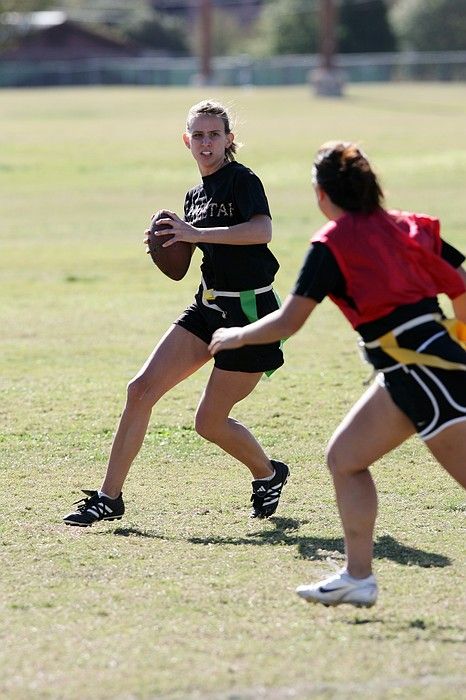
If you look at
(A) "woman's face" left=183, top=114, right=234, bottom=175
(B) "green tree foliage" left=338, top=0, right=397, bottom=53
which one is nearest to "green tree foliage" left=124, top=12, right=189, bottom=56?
(B) "green tree foliage" left=338, top=0, right=397, bottom=53

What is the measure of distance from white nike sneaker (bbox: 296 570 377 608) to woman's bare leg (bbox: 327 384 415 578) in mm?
45

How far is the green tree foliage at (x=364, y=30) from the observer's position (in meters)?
101

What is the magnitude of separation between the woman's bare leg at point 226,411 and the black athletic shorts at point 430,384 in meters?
1.71

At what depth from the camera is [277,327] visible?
523 cm

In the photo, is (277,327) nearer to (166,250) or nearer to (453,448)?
(453,448)

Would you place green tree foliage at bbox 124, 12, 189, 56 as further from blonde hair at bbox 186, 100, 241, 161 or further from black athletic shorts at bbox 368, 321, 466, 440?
black athletic shorts at bbox 368, 321, 466, 440

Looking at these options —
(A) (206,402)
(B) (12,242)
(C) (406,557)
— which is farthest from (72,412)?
(B) (12,242)

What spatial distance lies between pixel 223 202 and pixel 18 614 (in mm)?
→ 2411

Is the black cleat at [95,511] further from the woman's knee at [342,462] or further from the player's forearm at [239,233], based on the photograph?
the woman's knee at [342,462]

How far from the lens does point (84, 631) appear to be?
16.9 ft

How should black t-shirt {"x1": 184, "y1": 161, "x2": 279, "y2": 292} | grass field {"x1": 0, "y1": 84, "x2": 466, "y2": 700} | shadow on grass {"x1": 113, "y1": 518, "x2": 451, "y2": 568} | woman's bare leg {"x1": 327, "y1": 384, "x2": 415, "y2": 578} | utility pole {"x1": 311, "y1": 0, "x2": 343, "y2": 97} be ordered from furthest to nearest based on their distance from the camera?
1. utility pole {"x1": 311, "y1": 0, "x2": 343, "y2": 97}
2. black t-shirt {"x1": 184, "y1": 161, "x2": 279, "y2": 292}
3. shadow on grass {"x1": 113, "y1": 518, "x2": 451, "y2": 568}
4. woman's bare leg {"x1": 327, "y1": 384, "x2": 415, "y2": 578}
5. grass field {"x1": 0, "y1": 84, "x2": 466, "y2": 700}

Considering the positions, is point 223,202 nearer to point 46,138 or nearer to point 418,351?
point 418,351

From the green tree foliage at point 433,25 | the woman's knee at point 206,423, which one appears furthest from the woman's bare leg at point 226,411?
the green tree foliage at point 433,25

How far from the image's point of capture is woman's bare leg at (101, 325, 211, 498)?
271 inches
